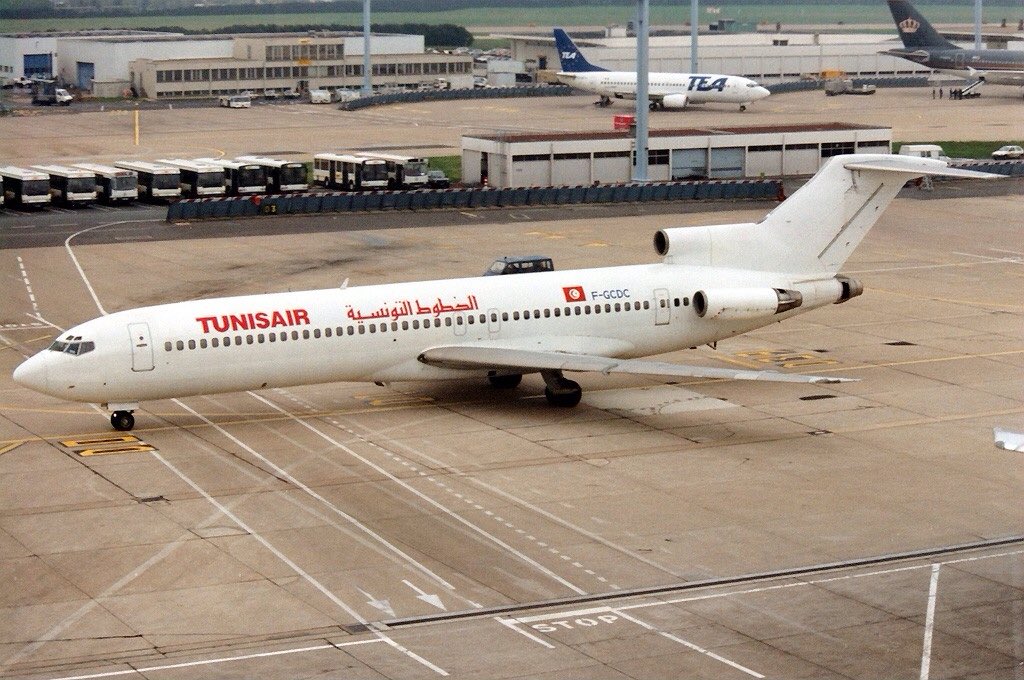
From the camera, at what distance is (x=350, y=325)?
43.0m

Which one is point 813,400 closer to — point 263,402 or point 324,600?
point 263,402

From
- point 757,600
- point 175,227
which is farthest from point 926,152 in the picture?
point 757,600

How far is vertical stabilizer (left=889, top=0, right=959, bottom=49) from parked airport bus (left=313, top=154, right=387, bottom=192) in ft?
284

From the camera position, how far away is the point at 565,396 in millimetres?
44375

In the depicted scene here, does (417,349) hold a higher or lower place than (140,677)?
higher

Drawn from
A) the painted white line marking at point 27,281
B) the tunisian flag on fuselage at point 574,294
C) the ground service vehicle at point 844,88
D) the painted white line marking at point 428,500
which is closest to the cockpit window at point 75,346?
the painted white line marking at point 428,500

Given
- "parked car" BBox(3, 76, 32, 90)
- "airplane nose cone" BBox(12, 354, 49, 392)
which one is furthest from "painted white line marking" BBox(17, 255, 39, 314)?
"parked car" BBox(3, 76, 32, 90)

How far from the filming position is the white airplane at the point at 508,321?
4128 cm

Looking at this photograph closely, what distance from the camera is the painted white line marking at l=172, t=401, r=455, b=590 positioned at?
31.3 metres

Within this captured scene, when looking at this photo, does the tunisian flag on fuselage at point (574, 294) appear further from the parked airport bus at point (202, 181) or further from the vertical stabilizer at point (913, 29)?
A: the vertical stabilizer at point (913, 29)

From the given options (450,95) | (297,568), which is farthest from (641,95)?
(450,95)

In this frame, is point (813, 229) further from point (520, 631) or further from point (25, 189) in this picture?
point (25, 189)

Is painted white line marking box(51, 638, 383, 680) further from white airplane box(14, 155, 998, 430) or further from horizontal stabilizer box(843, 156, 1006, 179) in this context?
horizontal stabilizer box(843, 156, 1006, 179)

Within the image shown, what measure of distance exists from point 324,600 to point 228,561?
3.26 metres
